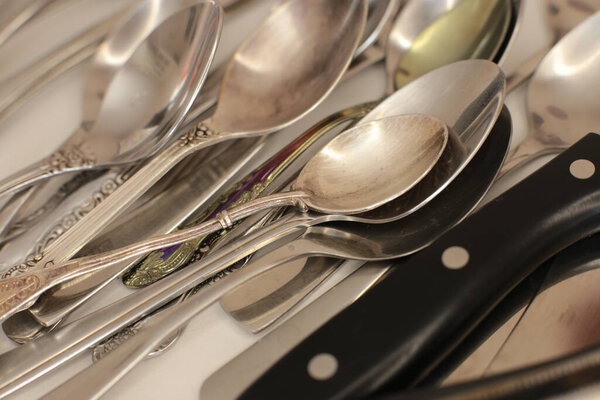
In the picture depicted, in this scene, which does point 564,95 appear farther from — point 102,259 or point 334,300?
point 102,259

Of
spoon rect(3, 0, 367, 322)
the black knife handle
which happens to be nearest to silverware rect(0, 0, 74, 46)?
spoon rect(3, 0, 367, 322)

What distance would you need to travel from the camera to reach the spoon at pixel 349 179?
1.56 ft

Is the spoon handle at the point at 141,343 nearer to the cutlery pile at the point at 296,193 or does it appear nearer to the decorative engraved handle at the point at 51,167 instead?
the cutlery pile at the point at 296,193

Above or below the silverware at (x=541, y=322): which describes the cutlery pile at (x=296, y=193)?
above

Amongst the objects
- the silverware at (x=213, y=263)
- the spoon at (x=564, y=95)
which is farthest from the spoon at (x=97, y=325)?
the spoon at (x=564, y=95)

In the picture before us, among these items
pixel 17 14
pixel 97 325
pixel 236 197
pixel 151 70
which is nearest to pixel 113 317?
pixel 97 325

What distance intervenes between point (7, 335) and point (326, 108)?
347mm

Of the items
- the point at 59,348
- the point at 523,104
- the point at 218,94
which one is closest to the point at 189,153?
the point at 218,94

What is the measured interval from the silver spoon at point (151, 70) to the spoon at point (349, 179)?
13 cm

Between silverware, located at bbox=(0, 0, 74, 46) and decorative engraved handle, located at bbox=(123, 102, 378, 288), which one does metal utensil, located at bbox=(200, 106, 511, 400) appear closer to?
decorative engraved handle, located at bbox=(123, 102, 378, 288)

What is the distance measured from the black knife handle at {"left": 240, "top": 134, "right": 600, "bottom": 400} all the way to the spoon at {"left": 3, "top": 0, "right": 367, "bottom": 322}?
0.66 feet

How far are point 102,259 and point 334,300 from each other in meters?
0.17

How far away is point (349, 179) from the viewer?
53 cm

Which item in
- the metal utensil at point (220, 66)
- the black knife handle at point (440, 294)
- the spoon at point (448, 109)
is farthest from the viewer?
the metal utensil at point (220, 66)
